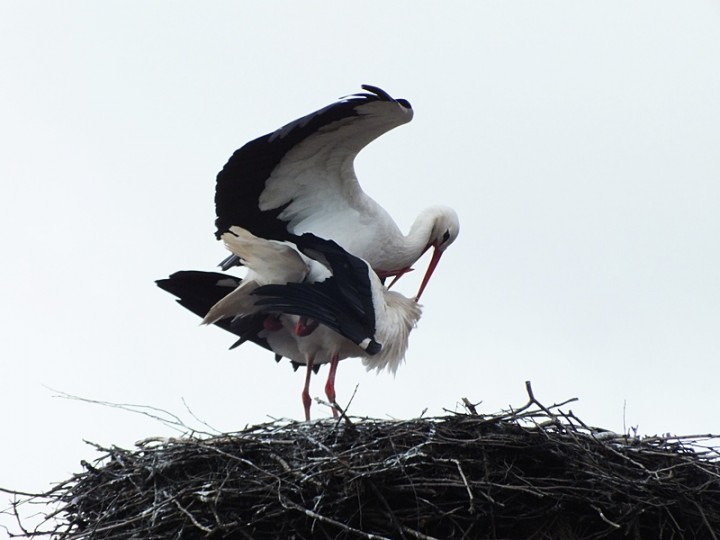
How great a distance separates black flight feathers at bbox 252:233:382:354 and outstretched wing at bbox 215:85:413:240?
38 cm

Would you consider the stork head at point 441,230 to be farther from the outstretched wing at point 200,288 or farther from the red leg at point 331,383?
the outstretched wing at point 200,288

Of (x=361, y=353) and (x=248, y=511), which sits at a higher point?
(x=361, y=353)

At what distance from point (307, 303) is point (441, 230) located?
1.10 metres

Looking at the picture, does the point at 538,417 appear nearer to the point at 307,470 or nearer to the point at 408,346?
the point at 307,470

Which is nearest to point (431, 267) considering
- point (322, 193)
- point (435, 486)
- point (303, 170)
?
point (322, 193)

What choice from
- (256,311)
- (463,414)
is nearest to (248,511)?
(463,414)

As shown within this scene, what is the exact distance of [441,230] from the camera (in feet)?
24.3

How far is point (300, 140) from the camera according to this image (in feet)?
21.8

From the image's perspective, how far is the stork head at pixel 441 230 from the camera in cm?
738

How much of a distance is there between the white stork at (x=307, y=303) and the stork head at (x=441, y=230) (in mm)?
440

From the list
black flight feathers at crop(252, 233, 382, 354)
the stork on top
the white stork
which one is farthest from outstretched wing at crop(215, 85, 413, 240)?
black flight feathers at crop(252, 233, 382, 354)

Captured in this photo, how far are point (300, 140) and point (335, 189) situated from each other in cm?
42

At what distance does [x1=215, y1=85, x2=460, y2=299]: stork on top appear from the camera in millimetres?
6562

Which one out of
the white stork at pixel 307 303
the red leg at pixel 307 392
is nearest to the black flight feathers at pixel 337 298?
the white stork at pixel 307 303
